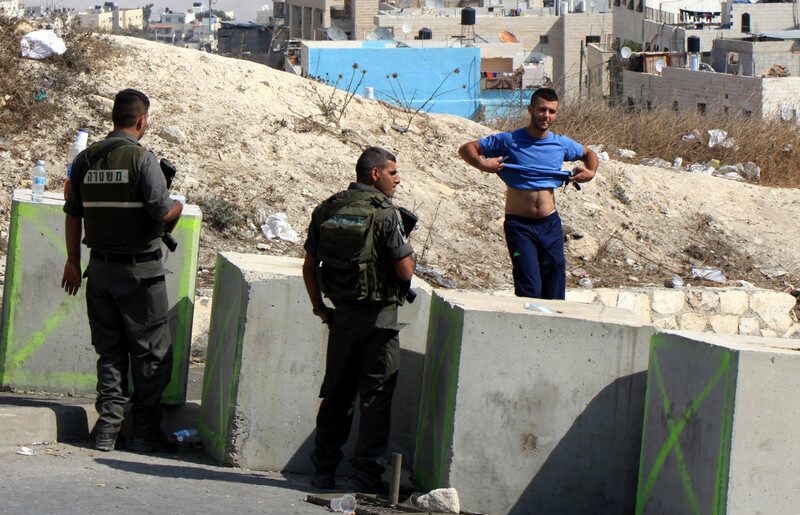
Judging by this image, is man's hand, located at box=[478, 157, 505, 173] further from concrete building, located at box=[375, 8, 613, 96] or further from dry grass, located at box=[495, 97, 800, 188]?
concrete building, located at box=[375, 8, 613, 96]

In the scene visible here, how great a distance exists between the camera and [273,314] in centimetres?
426

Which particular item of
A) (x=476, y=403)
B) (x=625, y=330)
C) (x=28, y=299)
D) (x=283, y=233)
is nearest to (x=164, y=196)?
(x=28, y=299)

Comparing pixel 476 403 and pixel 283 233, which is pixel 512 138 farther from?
pixel 283 233

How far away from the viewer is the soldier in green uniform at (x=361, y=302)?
381 centimetres

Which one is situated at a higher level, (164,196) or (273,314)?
(164,196)

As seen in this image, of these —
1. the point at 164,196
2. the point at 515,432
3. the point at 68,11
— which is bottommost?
the point at 515,432

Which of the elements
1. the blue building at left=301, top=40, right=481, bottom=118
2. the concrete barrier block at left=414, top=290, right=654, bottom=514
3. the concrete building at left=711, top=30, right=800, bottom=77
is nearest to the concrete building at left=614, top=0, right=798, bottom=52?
the concrete building at left=711, top=30, right=800, bottom=77

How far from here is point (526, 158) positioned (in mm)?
5402

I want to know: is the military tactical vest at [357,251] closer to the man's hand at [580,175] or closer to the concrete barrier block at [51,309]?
the concrete barrier block at [51,309]

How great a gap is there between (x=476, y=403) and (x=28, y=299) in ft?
8.09

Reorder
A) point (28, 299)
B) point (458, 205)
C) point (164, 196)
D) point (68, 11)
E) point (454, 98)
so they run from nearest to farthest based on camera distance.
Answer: point (164, 196) → point (28, 299) → point (458, 205) → point (68, 11) → point (454, 98)

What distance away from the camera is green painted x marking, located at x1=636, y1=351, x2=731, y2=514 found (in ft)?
10.9

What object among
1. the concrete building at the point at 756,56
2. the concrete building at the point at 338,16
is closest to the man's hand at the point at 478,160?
the concrete building at the point at 756,56

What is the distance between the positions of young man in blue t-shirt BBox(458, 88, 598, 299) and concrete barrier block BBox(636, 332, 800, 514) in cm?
183
